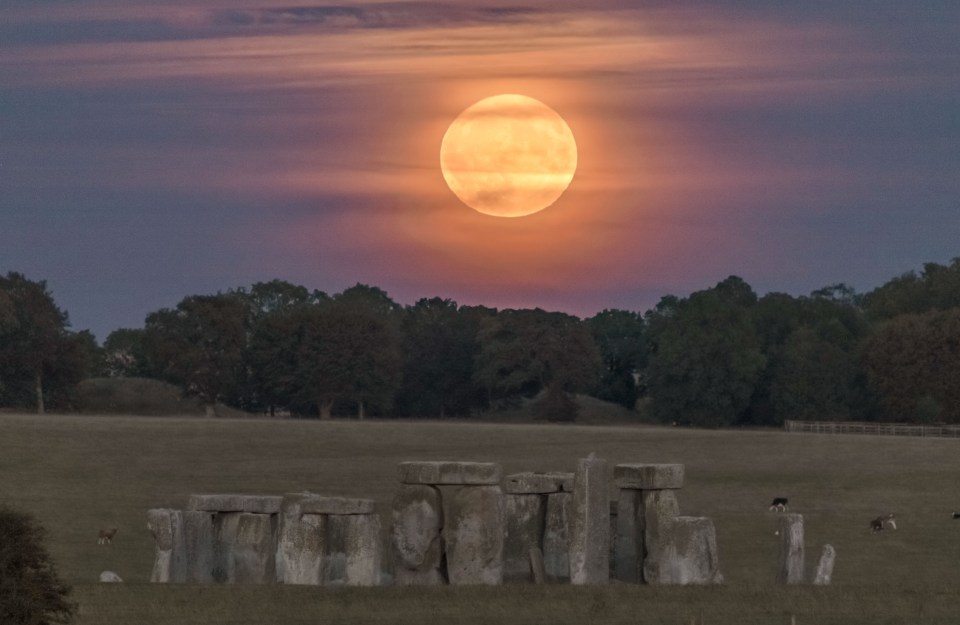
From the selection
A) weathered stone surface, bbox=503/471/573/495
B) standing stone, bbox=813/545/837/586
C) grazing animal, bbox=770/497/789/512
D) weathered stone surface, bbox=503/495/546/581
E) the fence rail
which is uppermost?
the fence rail

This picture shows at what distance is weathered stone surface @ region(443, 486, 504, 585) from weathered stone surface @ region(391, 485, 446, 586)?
334 mm

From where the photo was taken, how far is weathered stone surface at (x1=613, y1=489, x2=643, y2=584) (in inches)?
1118

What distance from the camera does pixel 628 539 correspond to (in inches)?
1128

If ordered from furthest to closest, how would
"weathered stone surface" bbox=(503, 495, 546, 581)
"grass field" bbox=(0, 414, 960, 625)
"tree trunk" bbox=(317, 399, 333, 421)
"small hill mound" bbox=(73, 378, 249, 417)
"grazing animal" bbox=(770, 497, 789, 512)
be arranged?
"tree trunk" bbox=(317, 399, 333, 421) < "small hill mound" bbox=(73, 378, 249, 417) < "grazing animal" bbox=(770, 497, 789, 512) < "weathered stone surface" bbox=(503, 495, 546, 581) < "grass field" bbox=(0, 414, 960, 625)

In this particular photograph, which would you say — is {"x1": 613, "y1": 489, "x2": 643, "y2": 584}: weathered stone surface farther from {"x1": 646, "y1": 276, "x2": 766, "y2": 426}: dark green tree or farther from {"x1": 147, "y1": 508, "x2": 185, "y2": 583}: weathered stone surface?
{"x1": 646, "y1": 276, "x2": 766, "y2": 426}: dark green tree

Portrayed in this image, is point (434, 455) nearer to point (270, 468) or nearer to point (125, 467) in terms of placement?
point (270, 468)

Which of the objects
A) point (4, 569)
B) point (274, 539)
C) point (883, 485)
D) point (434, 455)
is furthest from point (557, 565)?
point (434, 455)

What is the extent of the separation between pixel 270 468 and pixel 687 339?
52595 mm

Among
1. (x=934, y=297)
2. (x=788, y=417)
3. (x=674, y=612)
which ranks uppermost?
(x=934, y=297)

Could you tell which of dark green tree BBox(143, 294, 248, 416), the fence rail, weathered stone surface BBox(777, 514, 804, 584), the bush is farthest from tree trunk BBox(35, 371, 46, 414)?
the bush

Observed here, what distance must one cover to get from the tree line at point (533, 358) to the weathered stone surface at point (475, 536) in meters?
74.3

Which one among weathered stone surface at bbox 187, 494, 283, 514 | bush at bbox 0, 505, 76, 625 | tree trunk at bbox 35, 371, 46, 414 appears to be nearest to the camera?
bush at bbox 0, 505, 76, 625

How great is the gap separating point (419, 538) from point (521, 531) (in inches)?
91.7

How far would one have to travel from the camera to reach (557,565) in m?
28.3
